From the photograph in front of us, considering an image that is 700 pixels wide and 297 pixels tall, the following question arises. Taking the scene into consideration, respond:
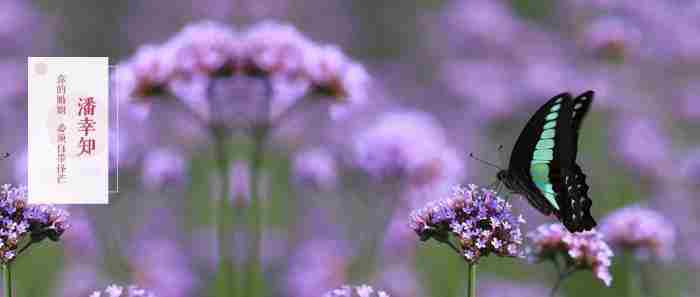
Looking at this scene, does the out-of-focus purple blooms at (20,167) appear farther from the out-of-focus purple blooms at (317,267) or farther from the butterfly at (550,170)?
the butterfly at (550,170)

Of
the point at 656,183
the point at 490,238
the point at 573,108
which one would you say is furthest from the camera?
the point at 656,183

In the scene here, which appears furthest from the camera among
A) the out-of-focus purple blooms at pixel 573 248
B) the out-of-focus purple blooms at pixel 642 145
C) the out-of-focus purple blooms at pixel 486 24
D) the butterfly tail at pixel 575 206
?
the out-of-focus purple blooms at pixel 486 24

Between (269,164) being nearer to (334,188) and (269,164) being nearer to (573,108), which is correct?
(334,188)

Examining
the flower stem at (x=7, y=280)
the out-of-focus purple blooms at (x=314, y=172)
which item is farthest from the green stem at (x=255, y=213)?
the flower stem at (x=7, y=280)

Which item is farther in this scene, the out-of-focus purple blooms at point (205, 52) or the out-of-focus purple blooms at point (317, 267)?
the out-of-focus purple blooms at point (317, 267)

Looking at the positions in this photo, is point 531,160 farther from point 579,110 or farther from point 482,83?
point 482,83

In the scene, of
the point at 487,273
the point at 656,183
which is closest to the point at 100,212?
the point at 487,273

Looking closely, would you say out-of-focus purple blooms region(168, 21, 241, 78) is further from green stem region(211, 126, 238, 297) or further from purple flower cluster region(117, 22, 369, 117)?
green stem region(211, 126, 238, 297)
